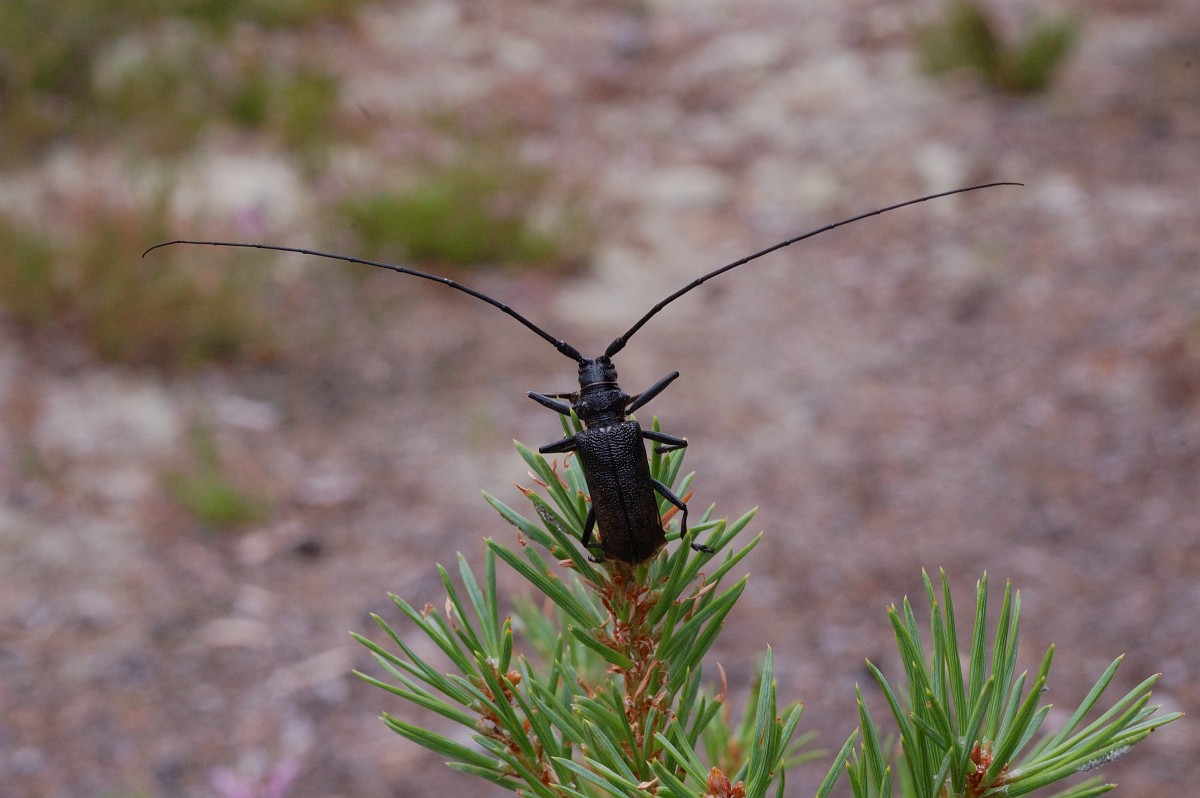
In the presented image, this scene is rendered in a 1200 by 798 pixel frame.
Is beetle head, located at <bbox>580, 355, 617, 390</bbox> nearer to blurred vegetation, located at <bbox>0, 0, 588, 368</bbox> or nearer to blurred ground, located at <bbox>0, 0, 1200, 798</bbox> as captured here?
blurred ground, located at <bbox>0, 0, 1200, 798</bbox>

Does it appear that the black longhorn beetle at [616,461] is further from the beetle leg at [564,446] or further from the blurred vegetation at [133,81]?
the blurred vegetation at [133,81]

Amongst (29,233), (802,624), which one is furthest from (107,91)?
(802,624)

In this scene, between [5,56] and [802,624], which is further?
[5,56]

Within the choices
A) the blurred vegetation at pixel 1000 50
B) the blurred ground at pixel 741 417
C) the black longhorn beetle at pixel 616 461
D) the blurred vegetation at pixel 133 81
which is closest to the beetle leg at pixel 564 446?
the black longhorn beetle at pixel 616 461

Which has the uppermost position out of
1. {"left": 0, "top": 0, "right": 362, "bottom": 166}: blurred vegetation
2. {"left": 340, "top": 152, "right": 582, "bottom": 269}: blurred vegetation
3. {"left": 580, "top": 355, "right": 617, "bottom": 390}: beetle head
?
{"left": 0, "top": 0, "right": 362, "bottom": 166}: blurred vegetation

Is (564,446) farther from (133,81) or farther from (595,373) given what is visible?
(133,81)

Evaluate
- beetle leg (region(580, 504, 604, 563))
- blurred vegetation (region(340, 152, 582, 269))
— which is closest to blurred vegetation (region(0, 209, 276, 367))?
blurred vegetation (region(340, 152, 582, 269))

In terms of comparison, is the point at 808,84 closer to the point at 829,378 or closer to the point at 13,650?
the point at 829,378
